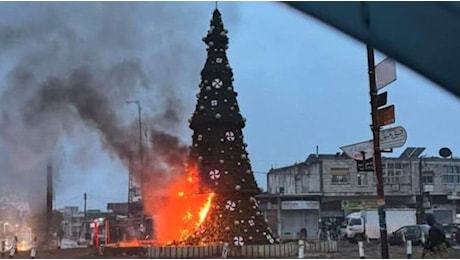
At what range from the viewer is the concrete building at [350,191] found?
1548 inches

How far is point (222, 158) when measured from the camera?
13906mm

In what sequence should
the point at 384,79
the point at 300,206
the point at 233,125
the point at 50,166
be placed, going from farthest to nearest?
the point at 300,206 < the point at 50,166 < the point at 233,125 < the point at 384,79

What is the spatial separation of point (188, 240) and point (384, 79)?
7990mm

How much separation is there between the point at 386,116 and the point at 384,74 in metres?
0.55

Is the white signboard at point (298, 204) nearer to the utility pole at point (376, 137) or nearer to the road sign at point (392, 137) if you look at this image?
the utility pole at point (376, 137)

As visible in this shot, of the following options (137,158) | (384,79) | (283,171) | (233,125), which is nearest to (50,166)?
(137,158)

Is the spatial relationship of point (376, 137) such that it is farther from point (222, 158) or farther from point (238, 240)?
point (222, 158)

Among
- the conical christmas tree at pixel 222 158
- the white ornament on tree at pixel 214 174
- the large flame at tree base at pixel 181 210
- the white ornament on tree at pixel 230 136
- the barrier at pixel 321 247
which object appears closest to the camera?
the conical christmas tree at pixel 222 158

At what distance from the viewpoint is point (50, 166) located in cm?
2184

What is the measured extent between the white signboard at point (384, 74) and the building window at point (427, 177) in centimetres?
3631

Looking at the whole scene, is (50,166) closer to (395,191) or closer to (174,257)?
(174,257)

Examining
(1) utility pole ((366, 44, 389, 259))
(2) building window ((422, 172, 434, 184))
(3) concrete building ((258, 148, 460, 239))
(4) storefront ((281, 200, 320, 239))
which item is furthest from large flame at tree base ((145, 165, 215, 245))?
(2) building window ((422, 172, 434, 184))

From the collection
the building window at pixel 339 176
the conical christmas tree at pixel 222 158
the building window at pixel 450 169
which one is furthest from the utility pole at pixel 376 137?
the building window at pixel 450 169

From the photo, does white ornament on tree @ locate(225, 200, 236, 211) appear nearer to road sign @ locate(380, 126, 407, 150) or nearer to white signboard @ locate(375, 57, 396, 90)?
road sign @ locate(380, 126, 407, 150)
